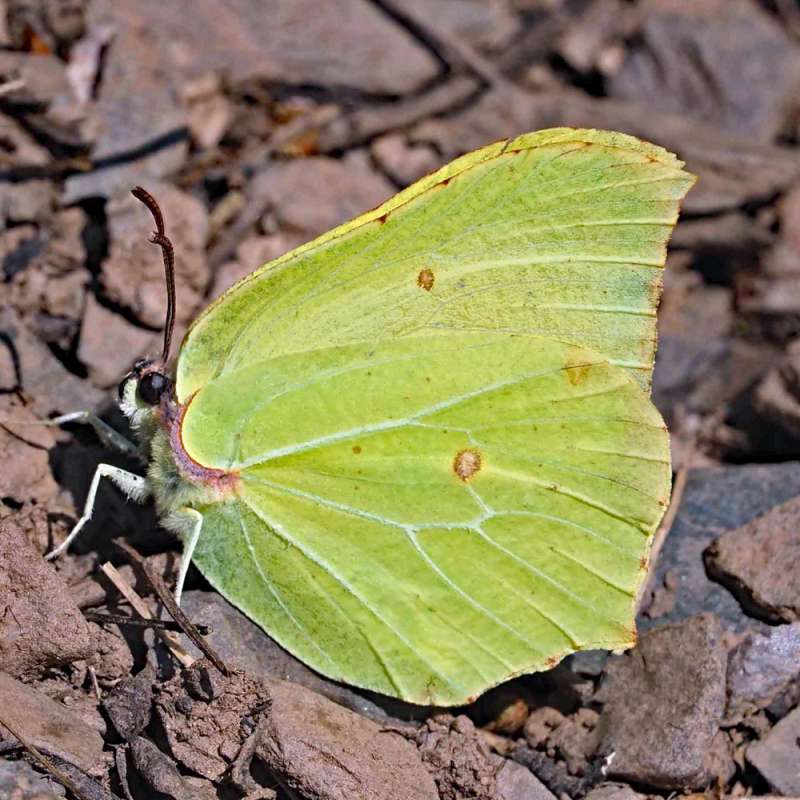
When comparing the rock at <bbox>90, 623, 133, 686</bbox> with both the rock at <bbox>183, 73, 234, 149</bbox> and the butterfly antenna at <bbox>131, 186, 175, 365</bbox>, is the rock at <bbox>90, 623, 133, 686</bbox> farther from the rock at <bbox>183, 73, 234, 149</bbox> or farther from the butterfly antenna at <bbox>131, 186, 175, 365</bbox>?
the rock at <bbox>183, 73, 234, 149</bbox>

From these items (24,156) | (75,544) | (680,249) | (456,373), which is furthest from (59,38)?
(680,249)

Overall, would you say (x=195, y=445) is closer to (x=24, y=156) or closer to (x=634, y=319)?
(x=634, y=319)

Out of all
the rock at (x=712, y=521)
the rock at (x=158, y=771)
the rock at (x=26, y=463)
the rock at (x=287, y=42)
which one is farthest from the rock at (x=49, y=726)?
the rock at (x=287, y=42)

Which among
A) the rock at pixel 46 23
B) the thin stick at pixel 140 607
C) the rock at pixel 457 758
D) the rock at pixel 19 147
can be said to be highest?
the rock at pixel 46 23

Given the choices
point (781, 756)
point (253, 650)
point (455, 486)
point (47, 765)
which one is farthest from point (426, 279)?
point (781, 756)

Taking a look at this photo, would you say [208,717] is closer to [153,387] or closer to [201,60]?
[153,387]

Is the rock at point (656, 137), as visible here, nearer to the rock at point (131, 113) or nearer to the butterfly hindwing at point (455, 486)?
the rock at point (131, 113)
